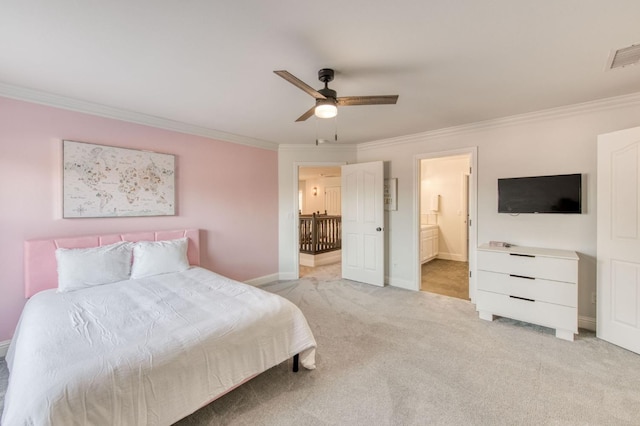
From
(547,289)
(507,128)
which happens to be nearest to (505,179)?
(507,128)

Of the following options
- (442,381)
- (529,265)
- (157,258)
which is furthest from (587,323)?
(157,258)

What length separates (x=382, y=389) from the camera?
199 cm

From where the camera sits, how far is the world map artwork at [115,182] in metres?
2.80

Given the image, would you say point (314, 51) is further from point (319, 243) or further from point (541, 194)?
point (319, 243)

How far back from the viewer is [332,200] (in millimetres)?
9406

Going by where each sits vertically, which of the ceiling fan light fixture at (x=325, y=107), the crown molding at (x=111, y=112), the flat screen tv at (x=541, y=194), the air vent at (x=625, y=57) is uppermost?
the air vent at (x=625, y=57)

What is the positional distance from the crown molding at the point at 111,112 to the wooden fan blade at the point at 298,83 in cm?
229

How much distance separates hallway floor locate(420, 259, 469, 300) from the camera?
13.8 feet

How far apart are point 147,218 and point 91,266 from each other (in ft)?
2.90

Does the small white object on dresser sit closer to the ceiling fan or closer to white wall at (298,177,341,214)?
the ceiling fan

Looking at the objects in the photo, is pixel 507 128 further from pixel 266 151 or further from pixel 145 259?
pixel 145 259

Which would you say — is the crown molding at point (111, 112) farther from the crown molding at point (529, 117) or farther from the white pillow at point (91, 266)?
the crown molding at point (529, 117)

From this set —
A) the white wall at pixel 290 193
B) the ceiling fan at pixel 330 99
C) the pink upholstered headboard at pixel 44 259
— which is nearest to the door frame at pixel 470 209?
the white wall at pixel 290 193

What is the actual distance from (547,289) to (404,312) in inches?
57.1
